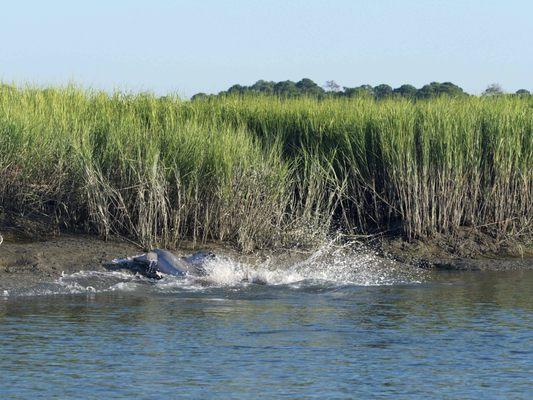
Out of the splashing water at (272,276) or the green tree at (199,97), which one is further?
the green tree at (199,97)

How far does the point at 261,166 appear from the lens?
12812 millimetres

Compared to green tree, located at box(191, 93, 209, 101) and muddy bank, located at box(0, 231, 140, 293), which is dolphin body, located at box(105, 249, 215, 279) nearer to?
muddy bank, located at box(0, 231, 140, 293)

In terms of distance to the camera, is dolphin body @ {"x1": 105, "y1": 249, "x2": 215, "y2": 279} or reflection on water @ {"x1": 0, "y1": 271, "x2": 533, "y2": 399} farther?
dolphin body @ {"x1": 105, "y1": 249, "x2": 215, "y2": 279}

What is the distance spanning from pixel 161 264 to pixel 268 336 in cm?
294

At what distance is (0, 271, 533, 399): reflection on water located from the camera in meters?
7.29

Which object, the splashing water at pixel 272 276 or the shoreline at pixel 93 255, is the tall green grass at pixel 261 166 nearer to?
the shoreline at pixel 93 255

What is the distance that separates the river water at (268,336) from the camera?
731 centimetres

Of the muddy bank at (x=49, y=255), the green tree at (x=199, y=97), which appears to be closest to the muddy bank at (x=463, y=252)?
the muddy bank at (x=49, y=255)

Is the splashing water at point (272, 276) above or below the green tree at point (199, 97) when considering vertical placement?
below

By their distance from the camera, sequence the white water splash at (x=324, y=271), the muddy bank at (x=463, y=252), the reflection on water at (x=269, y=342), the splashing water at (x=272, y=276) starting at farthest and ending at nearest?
the muddy bank at (x=463, y=252)
the white water splash at (x=324, y=271)
the splashing water at (x=272, y=276)
the reflection on water at (x=269, y=342)

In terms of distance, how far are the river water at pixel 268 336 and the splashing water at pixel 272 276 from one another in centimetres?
2

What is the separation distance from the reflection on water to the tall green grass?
4.57ft

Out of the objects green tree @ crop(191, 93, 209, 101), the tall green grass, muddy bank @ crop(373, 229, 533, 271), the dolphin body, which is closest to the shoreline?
muddy bank @ crop(373, 229, 533, 271)

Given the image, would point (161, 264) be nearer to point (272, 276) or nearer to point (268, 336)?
point (272, 276)
